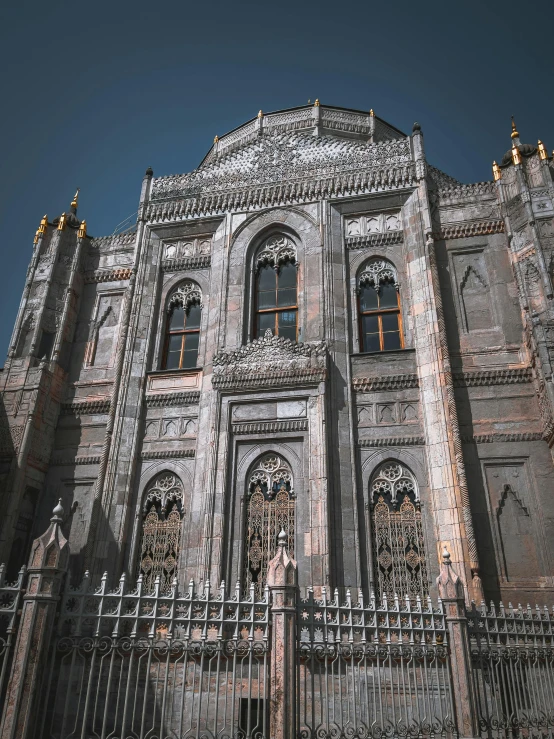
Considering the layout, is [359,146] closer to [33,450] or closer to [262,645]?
[33,450]

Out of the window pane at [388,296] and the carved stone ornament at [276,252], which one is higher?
the carved stone ornament at [276,252]

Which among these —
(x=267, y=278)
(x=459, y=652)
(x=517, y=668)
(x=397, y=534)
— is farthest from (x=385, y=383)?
(x=459, y=652)

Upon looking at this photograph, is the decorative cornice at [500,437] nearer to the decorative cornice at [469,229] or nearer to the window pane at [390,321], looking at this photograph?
the window pane at [390,321]

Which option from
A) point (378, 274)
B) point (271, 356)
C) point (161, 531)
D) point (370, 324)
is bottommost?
point (161, 531)

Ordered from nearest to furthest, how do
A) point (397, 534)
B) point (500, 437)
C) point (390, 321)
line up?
point (397, 534), point (500, 437), point (390, 321)

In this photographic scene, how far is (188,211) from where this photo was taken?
17.1 m

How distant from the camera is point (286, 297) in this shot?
15.7 m

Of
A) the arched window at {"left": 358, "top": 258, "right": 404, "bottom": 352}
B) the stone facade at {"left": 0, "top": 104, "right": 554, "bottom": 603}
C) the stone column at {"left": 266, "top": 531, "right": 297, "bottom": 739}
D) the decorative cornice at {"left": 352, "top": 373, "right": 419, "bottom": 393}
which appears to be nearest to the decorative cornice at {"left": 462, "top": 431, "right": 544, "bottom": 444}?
the stone facade at {"left": 0, "top": 104, "right": 554, "bottom": 603}

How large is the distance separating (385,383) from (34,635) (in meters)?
9.24

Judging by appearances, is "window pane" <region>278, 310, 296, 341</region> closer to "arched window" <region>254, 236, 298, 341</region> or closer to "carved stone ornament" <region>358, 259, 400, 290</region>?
"arched window" <region>254, 236, 298, 341</region>

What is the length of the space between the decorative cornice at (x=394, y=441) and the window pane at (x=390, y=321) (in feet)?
9.93

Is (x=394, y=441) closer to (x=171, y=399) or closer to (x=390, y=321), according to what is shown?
(x=390, y=321)

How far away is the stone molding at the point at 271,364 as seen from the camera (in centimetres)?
1375

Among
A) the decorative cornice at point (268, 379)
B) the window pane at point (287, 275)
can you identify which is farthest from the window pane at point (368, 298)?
the decorative cornice at point (268, 379)
